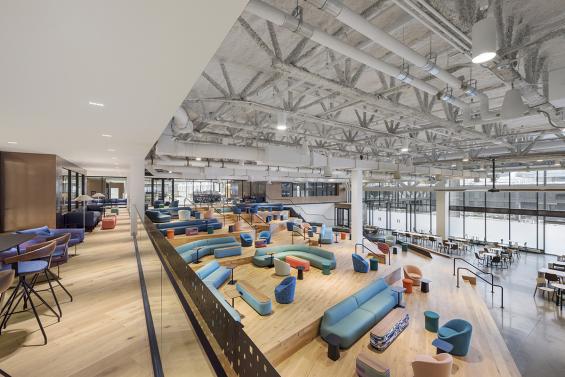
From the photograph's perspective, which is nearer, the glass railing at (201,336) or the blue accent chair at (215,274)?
the glass railing at (201,336)

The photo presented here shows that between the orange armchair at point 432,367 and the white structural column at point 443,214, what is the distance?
1735 cm

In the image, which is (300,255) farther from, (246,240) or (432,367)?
(432,367)

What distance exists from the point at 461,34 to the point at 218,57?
10.8 feet

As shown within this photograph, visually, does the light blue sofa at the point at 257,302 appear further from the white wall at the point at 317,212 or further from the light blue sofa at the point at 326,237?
the white wall at the point at 317,212

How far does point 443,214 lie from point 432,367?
17.7 metres

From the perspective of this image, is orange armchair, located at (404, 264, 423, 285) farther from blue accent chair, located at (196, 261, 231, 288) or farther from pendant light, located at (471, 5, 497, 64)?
pendant light, located at (471, 5, 497, 64)

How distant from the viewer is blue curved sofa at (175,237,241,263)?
9.40m

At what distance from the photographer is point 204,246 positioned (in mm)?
10352

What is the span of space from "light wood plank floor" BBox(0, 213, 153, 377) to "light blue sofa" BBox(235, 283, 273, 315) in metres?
2.72

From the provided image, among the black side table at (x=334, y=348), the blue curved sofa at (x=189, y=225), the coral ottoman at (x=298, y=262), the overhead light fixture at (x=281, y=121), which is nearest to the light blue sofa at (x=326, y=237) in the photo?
the coral ottoman at (x=298, y=262)

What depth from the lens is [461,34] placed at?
8.62ft

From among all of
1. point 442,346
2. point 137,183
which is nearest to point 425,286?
point 442,346

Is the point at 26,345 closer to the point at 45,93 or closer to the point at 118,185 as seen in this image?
the point at 45,93

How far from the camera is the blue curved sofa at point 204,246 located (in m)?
9.40
